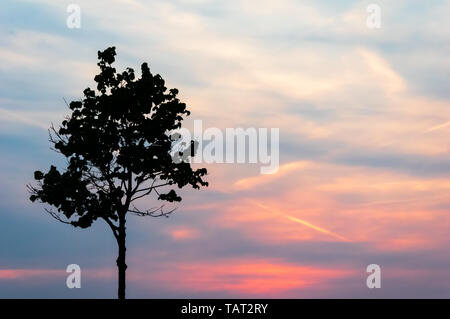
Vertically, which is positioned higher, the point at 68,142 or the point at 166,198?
the point at 68,142
